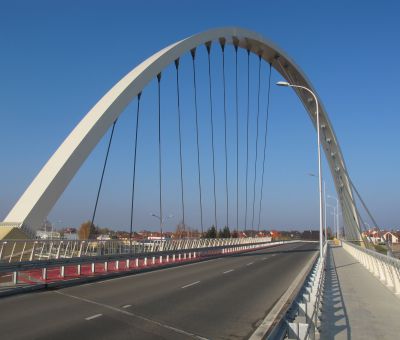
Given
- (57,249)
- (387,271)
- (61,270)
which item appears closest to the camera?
(387,271)

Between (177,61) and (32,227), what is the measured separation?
15.1 m

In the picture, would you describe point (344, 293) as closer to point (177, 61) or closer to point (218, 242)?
point (177, 61)

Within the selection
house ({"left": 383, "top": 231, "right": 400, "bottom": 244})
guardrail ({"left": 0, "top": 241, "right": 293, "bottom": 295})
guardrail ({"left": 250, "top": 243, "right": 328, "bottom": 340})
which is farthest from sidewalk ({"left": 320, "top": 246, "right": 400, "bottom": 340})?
house ({"left": 383, "top": 231, "right": 400, "bottom": 244})

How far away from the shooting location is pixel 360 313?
11.7m

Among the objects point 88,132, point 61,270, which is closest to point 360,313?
point 61,270

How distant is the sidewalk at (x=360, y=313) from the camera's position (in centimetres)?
923

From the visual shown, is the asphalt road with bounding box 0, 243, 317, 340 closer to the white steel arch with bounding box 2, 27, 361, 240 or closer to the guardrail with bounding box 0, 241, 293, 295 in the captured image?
the guardrail with bounding box 0, 241, 293, 295

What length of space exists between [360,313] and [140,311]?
505 cm

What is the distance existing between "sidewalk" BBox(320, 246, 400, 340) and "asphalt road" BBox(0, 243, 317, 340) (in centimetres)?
154

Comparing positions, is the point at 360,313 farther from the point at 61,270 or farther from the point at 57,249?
the point at 57,249

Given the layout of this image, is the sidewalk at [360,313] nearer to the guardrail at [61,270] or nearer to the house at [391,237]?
the guardrail at [61,270]

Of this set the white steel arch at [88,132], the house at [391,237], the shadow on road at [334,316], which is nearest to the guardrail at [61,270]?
the white steel arch at [88,132]

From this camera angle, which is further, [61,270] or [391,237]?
[391,237]

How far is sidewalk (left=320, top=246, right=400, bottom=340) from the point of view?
30.3 feet
